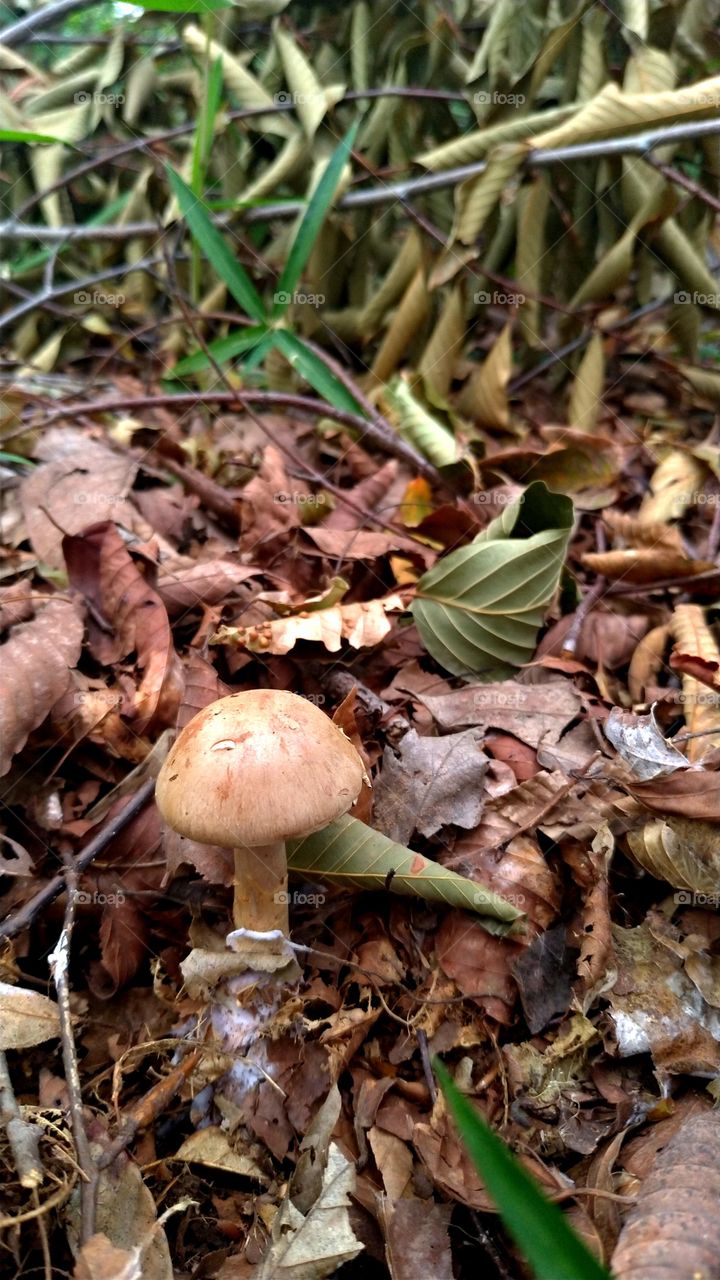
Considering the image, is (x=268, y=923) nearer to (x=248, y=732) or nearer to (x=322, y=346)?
(x=248, y=732)

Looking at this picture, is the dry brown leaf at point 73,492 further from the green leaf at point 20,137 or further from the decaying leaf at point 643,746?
the decaying leaf at point 643,746

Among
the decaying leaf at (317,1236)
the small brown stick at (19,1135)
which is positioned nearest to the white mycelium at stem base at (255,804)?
the decaying leaf at (317,1236)

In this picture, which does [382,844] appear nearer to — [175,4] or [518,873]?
[518,873]

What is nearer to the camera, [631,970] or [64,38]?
[631,970]

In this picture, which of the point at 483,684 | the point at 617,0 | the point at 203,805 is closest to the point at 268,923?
the point at 203,805

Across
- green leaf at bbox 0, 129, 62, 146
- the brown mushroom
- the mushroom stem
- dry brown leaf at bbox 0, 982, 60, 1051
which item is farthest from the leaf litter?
green leaf at bbox 0, 129, 62, 146

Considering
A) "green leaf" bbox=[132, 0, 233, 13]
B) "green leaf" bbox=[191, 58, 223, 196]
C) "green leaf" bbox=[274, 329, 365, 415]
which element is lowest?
"green leaf" bbox=[274, 329, 365, 415]

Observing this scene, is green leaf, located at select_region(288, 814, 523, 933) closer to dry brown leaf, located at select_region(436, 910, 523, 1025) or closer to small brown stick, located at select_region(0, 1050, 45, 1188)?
dry brown leaf, located at select_region(436, 910, 523, 1025)

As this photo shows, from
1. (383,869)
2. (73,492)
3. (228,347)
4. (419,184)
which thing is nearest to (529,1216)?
(383,869)

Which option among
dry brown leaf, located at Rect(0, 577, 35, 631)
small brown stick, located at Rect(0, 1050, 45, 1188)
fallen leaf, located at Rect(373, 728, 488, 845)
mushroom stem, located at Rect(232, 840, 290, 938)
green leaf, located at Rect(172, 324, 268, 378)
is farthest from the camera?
green leaf, located at Rect(172, 324, 268, 378)
